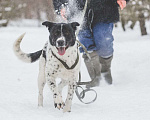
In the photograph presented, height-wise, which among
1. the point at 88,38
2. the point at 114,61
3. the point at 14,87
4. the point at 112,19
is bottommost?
the point at 114,61

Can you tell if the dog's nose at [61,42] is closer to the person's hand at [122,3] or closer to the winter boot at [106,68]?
the person's hand at [122,3]

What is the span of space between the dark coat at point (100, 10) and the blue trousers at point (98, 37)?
0.37 ft

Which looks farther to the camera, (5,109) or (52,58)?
(52,58)

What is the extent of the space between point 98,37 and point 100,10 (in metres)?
0.43

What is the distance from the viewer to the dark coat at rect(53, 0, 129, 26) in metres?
4.68

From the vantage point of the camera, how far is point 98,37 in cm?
477

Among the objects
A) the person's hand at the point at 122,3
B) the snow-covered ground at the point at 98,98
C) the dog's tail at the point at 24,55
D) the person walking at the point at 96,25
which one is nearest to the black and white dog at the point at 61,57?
the snow-covered ground at the point at 98,98

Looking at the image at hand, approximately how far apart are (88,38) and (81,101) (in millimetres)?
1431

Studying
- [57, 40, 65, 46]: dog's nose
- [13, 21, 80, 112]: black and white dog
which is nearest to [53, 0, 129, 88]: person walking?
[13, 21, 80, 112]: black and white dog

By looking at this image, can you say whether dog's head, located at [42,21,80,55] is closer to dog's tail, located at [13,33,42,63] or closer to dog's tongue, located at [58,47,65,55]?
dog's tongue, located at [58,47,65,55]

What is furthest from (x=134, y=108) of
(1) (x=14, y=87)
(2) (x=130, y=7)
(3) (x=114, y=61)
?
(2) (x=130, y=7)

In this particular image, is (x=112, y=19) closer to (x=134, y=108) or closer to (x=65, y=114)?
(x=134, y=108)

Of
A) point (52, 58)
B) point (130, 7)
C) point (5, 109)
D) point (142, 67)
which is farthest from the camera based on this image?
point (130, 7)

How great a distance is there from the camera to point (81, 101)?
3.70m
